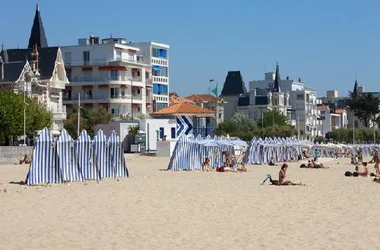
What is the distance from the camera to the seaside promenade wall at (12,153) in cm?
4496

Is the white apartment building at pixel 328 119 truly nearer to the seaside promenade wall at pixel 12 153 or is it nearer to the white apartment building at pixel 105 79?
the white apartment building at pixel 105 79

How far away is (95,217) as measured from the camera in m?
16.6

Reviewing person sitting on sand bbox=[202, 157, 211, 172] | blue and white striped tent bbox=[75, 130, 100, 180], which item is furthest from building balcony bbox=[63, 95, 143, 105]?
blue and white striped tent bbox=[75, 130, 100, 180]

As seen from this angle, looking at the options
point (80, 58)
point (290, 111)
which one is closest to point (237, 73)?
point (290, 111)

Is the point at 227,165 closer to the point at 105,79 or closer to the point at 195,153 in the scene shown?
the point at 195,153

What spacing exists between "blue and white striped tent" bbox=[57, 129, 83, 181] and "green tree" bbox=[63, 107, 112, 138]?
142 feet

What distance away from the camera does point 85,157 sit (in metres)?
28.7

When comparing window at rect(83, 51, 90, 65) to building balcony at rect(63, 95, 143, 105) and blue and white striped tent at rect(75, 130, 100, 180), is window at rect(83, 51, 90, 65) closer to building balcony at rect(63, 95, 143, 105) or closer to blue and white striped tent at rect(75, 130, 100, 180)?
building balcony at rect(63, 95, 143, 105)

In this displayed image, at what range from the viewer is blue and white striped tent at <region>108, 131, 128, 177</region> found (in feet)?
99.4

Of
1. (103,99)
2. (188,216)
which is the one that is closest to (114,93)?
(103,99)

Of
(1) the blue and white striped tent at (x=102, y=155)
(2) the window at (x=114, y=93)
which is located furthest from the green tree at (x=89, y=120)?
(1) the blue and white striped tent at (x=102, y=155)

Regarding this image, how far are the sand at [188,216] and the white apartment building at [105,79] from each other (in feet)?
188

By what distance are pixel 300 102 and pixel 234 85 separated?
12.5 meters

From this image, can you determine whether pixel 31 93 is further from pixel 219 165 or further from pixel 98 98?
pixel 219 165
